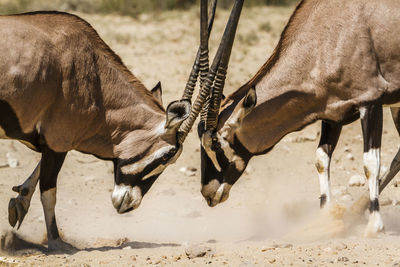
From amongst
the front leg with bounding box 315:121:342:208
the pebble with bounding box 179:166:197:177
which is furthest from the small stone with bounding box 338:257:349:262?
the pebble with bounding box 179:166:197:177

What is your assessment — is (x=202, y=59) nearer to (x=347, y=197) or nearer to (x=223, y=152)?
(x=223, y=152)

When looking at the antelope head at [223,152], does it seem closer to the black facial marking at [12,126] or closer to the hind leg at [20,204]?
the black facial marking at [12,126]

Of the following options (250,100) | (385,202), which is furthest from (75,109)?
(385,202)

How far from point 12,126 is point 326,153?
13.3 feet

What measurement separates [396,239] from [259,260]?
1.79m

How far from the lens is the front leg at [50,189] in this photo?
8.79 metres

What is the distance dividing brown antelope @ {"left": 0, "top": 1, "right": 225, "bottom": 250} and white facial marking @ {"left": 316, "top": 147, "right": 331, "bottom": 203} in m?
1.99

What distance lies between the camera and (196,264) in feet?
24.7

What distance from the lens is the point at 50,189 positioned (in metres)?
8.91

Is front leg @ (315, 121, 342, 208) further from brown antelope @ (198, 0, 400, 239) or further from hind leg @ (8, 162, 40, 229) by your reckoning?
hind leg @ (8, 162, 40, 229)

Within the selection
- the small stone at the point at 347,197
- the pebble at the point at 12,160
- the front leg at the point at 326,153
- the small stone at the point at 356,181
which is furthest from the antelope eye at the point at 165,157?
the pebble at the point at 12,160

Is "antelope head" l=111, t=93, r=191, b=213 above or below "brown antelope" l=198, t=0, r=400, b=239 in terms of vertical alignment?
below

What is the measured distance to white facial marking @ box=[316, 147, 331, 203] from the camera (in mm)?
9844

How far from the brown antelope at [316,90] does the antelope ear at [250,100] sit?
0.01m
